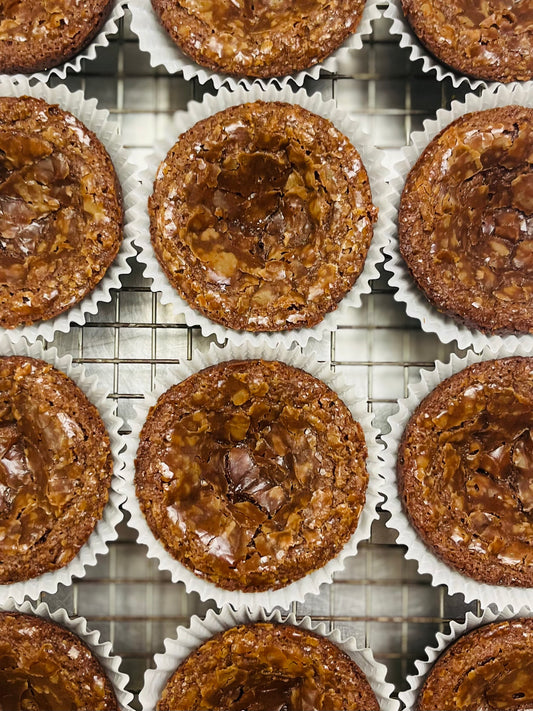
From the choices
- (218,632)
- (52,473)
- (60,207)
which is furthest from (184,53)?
(218,632)

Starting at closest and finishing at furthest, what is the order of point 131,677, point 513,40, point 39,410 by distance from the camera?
1. point 39,410
2. point 513,40
3. point 131,677

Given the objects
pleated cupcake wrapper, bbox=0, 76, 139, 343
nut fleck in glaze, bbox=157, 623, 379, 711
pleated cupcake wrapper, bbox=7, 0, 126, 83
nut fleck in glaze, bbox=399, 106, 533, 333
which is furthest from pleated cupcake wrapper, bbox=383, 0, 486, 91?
nut fleck in glaze, bbox=157, 623, 379, 711

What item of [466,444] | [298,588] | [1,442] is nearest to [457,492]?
[466,444]

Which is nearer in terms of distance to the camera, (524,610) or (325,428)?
(325,428)

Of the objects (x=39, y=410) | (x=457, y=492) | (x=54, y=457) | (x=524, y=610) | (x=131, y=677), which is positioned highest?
(x=39, y=410)

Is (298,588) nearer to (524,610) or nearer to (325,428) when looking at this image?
(325,428)

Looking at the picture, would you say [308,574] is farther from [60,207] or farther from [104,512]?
[60,207]
